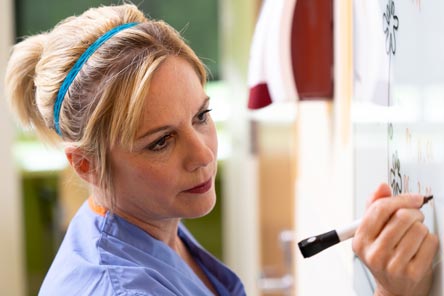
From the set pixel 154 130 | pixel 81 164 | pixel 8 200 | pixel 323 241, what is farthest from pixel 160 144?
pixel 8 200

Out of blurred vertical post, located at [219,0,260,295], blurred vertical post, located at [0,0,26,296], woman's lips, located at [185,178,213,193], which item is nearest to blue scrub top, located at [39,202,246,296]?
woman's lips, located at [185,178,213,193]

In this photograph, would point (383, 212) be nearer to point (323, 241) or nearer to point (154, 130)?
point (323, 241)

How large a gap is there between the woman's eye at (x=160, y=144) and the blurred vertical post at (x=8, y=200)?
2.48 meters

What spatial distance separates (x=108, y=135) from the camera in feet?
3.22

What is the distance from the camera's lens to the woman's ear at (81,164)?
3.41 ft

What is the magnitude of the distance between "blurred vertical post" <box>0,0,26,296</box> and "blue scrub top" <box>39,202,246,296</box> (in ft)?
7.63

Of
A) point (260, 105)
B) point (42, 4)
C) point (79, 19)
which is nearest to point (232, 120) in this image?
point (42, 4)

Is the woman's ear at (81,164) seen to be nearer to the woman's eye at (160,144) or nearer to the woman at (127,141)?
the woman at (127,141)

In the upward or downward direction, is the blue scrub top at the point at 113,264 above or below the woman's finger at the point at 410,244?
below

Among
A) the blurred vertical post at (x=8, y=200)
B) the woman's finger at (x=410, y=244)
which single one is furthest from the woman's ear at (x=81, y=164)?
the blurred vertical post at (x=8, y=200)

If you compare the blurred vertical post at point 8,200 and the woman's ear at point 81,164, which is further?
the blurred vertical post at point 8,200

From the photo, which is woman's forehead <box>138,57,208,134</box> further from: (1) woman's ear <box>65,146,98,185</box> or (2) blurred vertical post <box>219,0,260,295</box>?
(2) blurred vertical post <box>219,0,260,295</box>

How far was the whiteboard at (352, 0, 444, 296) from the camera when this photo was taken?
28.4 inches

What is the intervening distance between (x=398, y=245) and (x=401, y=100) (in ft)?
0.55
